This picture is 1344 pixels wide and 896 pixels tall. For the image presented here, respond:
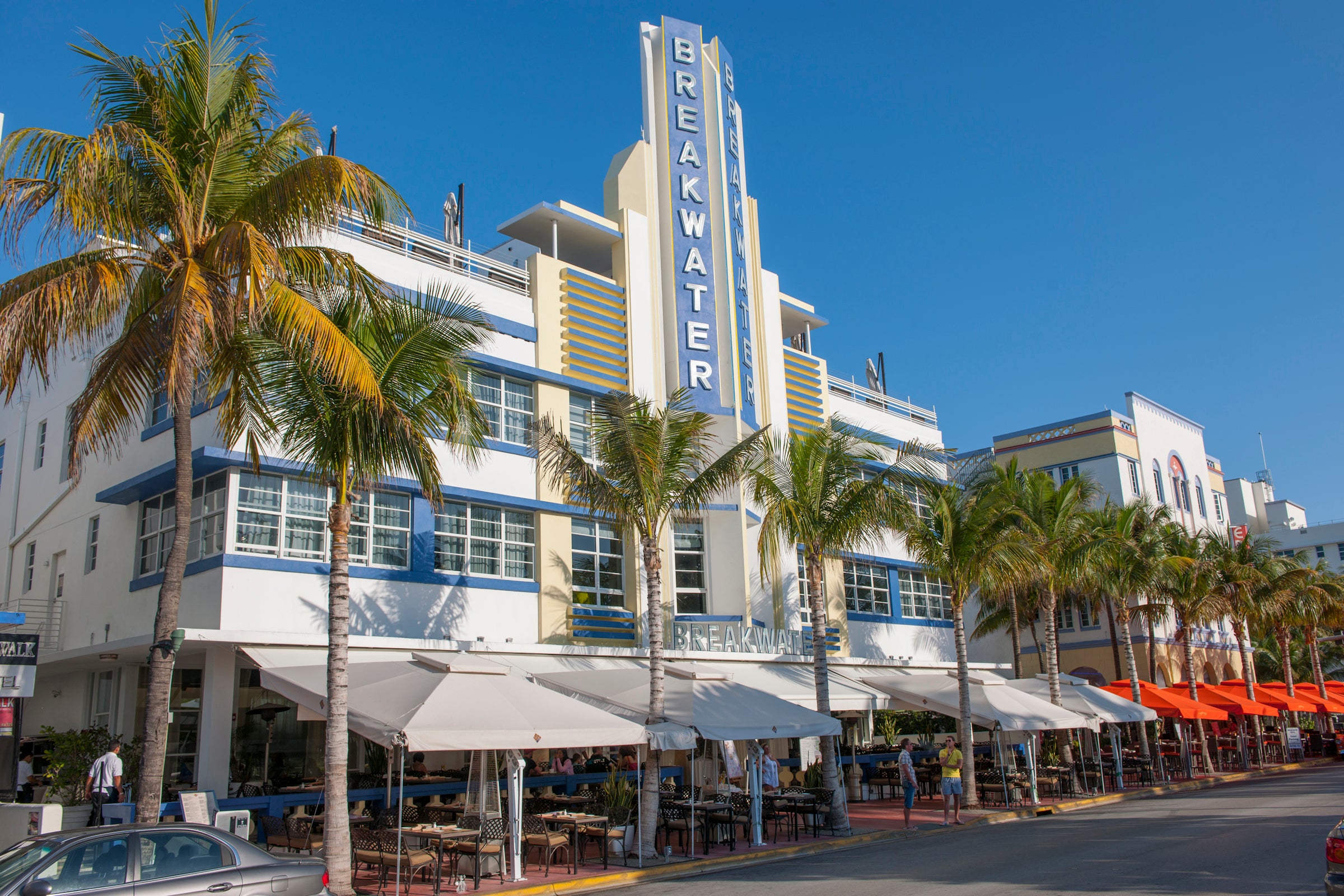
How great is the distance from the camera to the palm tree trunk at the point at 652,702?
17.0 metres

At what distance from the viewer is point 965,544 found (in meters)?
24.1

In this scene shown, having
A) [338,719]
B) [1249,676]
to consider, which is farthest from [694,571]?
[1249,676]

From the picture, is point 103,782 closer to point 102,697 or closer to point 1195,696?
point 102,697

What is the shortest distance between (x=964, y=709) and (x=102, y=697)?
1944 cm

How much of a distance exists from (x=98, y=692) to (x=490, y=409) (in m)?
10.8

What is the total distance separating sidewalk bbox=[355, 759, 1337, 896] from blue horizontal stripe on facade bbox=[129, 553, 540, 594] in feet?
19.0

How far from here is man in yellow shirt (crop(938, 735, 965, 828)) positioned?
70.3ft

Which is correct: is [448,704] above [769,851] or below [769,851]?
above

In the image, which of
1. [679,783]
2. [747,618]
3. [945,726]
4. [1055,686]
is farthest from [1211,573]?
[679,783]

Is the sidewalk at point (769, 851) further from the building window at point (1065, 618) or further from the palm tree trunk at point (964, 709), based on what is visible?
the building window at point (1065, 618)

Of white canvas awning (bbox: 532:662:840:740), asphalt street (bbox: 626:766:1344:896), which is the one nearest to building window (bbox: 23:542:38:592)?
white canvas awning (bbox: 532:662:840:740)

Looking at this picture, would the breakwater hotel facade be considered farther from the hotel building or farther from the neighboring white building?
the neighboring white building

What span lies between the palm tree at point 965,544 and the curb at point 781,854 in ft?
6.21

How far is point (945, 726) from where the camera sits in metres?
35.1
